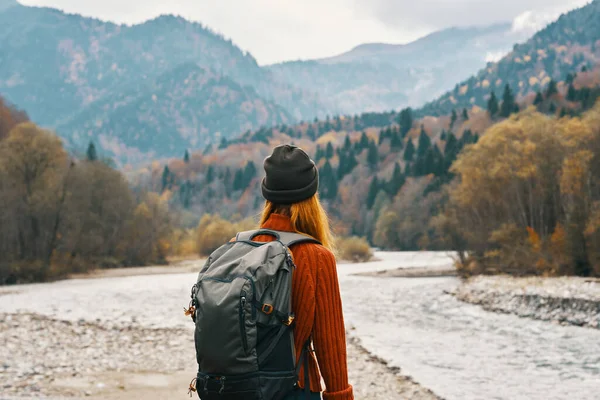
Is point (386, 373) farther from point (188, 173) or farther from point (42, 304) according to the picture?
point (188, 173)

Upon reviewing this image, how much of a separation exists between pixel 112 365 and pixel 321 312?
38.5 ft

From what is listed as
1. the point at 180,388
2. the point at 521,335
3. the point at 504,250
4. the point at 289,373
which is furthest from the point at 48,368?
the point at 504,250

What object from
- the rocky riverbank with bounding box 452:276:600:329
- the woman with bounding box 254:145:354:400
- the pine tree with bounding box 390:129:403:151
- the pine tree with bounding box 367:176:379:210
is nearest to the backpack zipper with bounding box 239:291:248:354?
the woman with bounding box 254:145:354:400

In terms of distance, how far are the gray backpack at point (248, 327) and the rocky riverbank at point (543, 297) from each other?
67.2ft

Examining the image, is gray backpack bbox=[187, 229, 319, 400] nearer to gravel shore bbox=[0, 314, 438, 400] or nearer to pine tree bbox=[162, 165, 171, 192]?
gravel shore bbox=[0, 314, 438, 400]

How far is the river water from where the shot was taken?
42.4 ft

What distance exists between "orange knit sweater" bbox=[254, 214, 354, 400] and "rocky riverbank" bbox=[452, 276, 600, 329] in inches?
798

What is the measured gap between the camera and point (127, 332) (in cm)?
1858

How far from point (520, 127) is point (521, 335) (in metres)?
20.9

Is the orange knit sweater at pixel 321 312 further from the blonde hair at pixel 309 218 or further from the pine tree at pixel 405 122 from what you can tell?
the pine tree at pixel 405 122

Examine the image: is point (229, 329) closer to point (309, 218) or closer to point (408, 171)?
point (309, 218)

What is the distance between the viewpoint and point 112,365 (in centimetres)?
1359

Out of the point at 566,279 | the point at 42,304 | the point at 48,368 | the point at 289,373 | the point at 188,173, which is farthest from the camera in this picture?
the point at 188,173

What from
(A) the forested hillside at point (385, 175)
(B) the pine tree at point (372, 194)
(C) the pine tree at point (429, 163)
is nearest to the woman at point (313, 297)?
(A) the forested hillside at point (385, 175)
